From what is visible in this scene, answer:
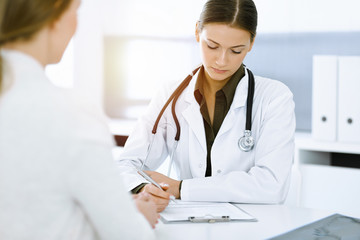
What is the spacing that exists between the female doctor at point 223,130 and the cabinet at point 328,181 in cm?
91

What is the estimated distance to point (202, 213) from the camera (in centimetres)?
131

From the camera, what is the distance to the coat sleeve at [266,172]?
58.4 inches

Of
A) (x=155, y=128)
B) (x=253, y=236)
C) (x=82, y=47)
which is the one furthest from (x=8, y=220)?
(x=82, y=47)

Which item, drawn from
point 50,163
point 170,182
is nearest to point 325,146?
point 170,182

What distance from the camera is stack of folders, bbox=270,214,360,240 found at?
45.5 inches

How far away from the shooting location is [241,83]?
1780 mm

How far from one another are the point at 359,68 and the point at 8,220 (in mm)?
2101

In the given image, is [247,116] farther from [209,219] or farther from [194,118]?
[209,219]

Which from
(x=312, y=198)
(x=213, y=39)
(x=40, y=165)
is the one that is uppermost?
(x=213, y=39)

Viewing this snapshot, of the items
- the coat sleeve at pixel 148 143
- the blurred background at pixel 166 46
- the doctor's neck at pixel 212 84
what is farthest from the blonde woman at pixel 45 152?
the blurred background at pixel 166 46

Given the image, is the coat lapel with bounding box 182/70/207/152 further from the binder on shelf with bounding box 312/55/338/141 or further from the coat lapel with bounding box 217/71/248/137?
the binder on shelf with bounding box 312/55/338/141

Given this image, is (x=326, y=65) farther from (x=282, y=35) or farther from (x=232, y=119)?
(x=232, y=119)

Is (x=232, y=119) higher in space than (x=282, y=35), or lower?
lower

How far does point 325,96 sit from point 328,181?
1.46ft
